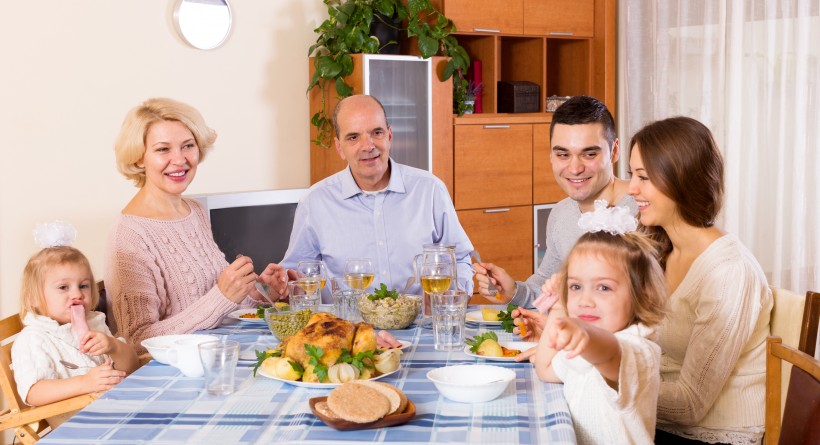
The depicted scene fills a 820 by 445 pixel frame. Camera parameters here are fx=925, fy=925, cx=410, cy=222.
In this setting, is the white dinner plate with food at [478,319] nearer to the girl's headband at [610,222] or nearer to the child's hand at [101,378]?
the girl's headband at [610,222]

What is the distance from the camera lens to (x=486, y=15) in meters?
5.18

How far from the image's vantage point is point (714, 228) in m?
2.37

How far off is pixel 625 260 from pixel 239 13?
3.33 m

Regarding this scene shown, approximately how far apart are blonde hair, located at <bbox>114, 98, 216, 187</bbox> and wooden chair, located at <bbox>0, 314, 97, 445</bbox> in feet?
2.10

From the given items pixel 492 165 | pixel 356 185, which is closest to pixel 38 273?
pixel 356 185

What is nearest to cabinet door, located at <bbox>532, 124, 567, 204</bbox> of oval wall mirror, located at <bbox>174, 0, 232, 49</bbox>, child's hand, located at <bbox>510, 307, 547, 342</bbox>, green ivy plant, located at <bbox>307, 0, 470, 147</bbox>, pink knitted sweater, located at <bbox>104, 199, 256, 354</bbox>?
green ivy plant, located at <bbox>307, 0, 470, 147</bbox>

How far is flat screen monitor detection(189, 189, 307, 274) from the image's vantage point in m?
A: 3.99

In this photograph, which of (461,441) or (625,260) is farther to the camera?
(625,260)

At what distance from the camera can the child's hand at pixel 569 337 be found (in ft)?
5.16

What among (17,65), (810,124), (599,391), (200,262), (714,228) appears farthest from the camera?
(810,124)

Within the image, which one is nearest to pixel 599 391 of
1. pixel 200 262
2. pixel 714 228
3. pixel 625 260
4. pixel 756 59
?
pixel 625 260

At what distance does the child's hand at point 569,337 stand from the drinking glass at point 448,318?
28.0 inches

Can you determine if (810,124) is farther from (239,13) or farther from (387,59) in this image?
(239,13)

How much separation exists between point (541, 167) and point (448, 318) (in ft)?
10.7
